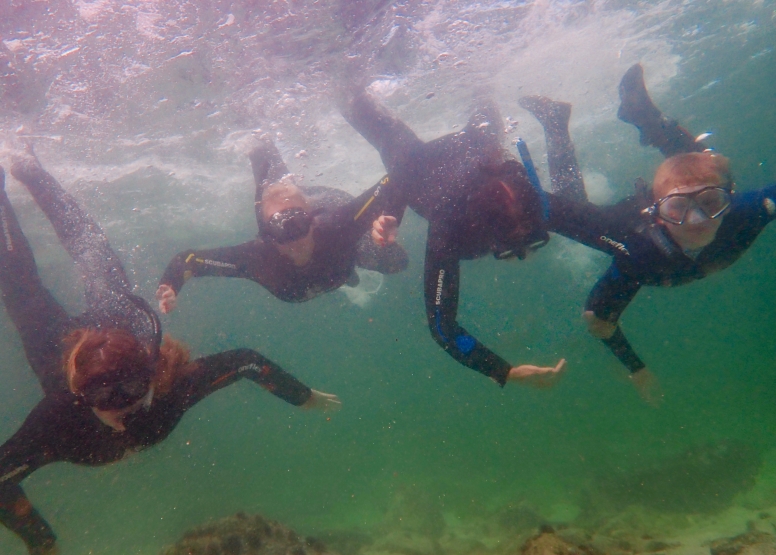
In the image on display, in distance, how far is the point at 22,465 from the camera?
4277 millimetres

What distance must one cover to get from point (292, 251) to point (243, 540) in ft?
15.7

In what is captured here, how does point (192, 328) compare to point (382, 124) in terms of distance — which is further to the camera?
point (192, 328)

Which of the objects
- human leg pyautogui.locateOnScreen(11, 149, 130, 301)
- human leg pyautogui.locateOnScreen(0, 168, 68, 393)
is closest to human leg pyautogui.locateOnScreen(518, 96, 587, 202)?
human leg pyautogui.locateOnScreen(11, 149, 130, 301)

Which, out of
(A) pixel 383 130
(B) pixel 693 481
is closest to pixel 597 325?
(A) pixel 383 130

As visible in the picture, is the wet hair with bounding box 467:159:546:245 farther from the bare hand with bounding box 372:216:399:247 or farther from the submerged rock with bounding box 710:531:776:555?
the submerged rock with bounding box 710:531:776:555

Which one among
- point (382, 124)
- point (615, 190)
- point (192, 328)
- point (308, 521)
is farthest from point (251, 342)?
point (382, 124)

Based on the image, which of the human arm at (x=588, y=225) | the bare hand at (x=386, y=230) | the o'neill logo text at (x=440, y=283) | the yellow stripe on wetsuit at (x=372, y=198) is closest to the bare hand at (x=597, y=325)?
the human arm at (x=588, y=225)

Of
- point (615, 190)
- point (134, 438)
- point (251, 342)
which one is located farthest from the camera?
point (251, 342)

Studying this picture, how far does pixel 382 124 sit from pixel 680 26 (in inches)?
587

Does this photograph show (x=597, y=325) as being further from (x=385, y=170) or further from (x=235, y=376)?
(x=385, y=170)

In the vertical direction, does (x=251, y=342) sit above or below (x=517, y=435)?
below

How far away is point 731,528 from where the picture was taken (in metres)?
9.44

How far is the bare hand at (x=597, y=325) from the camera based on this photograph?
4.81 meters

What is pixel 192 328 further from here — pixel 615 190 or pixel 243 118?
pixel 615 190
